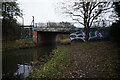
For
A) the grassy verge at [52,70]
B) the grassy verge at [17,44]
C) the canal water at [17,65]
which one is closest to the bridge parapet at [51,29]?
the grassy verge at [17,44]

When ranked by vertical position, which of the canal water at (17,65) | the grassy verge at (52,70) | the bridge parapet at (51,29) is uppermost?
the bridge parapet at (51,29)

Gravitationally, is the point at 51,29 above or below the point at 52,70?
above

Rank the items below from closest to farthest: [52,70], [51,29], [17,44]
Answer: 1. [52,70]
2. [17,44]
3. [51,29]

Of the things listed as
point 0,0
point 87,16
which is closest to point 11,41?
point 0,0

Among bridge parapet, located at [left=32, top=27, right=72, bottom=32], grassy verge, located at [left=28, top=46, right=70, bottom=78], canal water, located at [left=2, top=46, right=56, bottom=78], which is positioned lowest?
canal water, located at [left=2, top=46, right=56, bottom=78]

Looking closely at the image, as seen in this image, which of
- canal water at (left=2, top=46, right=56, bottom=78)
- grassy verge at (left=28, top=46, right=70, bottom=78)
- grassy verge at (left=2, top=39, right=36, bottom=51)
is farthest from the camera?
grassy verge at (left=2, top=39, right=36, bottom=51)

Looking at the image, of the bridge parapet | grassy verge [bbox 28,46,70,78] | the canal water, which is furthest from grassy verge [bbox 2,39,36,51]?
grassy verge [bbox 28,46,70,78]

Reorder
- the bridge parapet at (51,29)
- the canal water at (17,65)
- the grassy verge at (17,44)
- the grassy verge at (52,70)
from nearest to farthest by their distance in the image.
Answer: the grassy verge at (52,70), the canal water at (17,65), the grassy verge at (17,44), the bridge parapet at (51,29)

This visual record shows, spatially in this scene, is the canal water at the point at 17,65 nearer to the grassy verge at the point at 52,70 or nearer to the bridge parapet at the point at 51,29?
the grassy verge at the point at 52,70

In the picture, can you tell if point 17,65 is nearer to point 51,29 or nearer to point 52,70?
point 52,70

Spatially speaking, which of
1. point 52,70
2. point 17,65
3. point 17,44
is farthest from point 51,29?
point 52,70

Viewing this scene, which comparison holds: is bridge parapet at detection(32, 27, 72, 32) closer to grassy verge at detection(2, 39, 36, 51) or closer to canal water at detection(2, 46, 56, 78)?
grassy verge at detection(2, 39, 36, 51)

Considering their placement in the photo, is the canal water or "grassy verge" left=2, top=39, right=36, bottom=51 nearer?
the canal water

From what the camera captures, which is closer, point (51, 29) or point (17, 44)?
point (17, 44)
